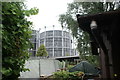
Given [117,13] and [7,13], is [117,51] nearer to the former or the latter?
[117,13]

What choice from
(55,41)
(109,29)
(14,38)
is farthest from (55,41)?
(14,38)

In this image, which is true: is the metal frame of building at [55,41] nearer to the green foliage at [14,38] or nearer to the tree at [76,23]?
the tree at [76,23]

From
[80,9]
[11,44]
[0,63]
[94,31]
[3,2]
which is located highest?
[80,9]

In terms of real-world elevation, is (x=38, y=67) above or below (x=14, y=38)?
below

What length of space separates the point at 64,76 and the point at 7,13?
21.8ft

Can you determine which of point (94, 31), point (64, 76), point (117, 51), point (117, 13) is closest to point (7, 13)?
point (94, 31)

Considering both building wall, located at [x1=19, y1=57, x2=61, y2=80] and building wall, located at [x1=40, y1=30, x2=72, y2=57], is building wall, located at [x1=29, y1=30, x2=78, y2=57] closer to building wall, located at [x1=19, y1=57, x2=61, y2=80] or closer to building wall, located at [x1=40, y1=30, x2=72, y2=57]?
building wall, located at [x1=40, y1=30, x2=72, y2=57]

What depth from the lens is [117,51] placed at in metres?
3.64

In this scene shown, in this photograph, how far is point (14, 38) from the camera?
1.75 m

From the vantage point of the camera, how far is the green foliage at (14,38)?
1.61m

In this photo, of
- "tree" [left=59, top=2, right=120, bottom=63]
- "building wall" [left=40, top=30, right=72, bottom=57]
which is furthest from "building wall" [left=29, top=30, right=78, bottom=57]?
"tree" [left=59, top=2, right=120, bottom=63]

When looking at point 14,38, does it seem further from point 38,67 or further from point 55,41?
point 55,41

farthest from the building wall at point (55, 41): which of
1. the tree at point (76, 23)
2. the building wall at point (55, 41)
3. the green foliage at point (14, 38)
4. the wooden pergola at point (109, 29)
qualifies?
the green foliage at point (14, 38)

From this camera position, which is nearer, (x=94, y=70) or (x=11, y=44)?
(x=11, y=44)
